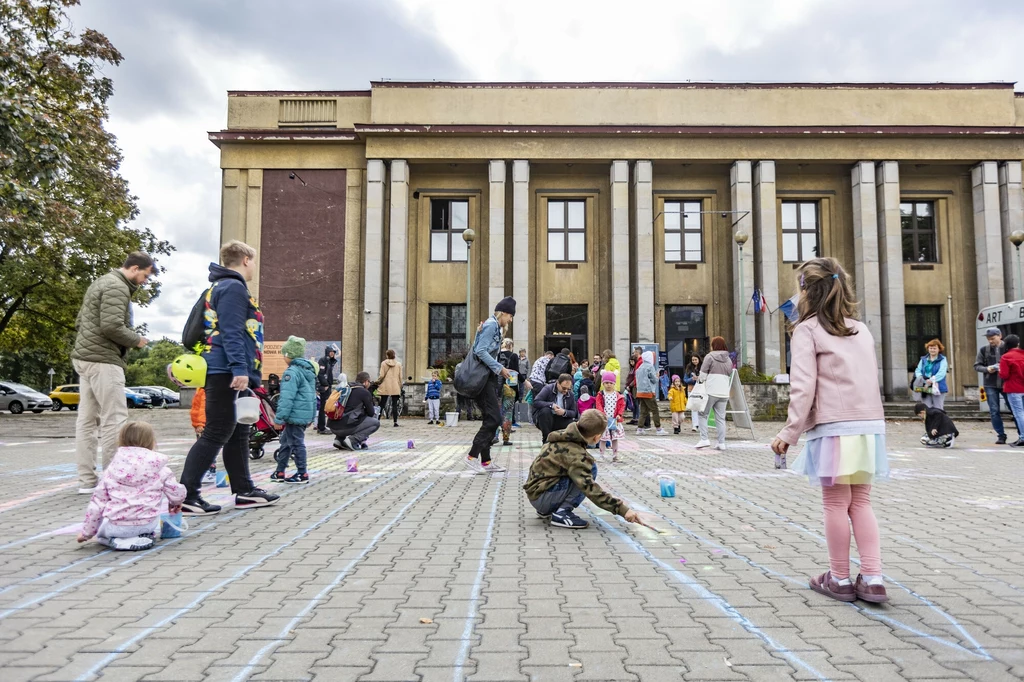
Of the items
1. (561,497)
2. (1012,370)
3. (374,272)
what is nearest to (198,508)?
(561,497)

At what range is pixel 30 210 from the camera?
14.4 m

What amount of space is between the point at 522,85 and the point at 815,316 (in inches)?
1019

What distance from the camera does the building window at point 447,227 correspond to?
95.1ft

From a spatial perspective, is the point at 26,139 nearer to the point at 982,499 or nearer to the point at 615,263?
the point at 982,499

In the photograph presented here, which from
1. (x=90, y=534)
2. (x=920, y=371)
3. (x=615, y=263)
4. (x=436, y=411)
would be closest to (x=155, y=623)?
(x=90, y=534)

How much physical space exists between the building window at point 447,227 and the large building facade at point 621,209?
60 millimetres

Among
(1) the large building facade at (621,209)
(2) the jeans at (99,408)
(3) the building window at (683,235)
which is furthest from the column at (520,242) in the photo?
(2) the jeans at (99,408)

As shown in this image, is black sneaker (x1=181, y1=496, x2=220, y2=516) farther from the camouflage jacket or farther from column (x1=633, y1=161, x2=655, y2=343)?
column (x1=633, y1=161, x2=655, y2=343)

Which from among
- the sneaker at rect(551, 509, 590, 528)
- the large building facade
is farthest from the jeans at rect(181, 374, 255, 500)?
the large building facade

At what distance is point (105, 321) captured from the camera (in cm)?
673

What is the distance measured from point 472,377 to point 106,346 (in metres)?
3.81

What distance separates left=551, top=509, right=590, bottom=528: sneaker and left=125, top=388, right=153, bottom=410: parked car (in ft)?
136

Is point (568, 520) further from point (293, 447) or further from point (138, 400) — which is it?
point (138, 400)

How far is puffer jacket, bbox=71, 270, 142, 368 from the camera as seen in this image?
22.1 ft
